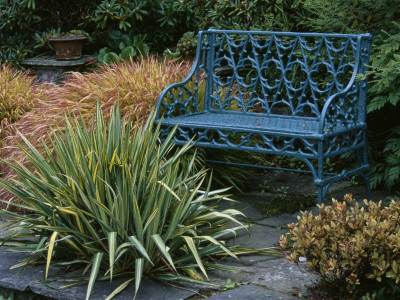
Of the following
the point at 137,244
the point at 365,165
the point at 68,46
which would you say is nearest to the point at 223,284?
the point at 137,244

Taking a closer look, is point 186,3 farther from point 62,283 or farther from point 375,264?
point 375,264

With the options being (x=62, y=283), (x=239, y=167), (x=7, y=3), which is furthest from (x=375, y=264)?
(x=7, y=3)

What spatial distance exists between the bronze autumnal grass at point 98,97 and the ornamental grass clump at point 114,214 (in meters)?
1.25

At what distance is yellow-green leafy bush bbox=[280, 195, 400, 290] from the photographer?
2705 millimetres

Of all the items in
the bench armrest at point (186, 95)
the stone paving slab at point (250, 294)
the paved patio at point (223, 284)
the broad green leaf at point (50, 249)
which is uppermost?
the bench armrest at point (186, 95)

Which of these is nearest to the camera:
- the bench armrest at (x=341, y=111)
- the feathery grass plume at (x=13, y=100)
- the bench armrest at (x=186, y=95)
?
the bench armrest at (x=341, y=111)

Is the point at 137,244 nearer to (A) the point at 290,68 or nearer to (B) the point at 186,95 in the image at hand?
(B) the point at 186,95

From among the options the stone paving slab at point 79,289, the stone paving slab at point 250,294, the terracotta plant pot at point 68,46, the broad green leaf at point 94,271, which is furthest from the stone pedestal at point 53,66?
the stone paving slab at point 250,294

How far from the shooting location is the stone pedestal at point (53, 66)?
7.69m

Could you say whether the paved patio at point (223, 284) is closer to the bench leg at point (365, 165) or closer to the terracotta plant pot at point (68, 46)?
the bench leg at point (365, 165)

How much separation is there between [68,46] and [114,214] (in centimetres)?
490

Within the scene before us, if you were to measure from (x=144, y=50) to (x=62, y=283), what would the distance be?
448cm

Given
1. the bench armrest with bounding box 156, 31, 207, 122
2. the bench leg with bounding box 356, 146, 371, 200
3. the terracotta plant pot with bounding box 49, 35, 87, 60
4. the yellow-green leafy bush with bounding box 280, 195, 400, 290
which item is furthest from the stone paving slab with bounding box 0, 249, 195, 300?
the terracotta plant pot with bounding box 49, 35, 87, 60

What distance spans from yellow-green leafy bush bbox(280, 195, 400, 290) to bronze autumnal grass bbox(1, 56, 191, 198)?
2.18m
